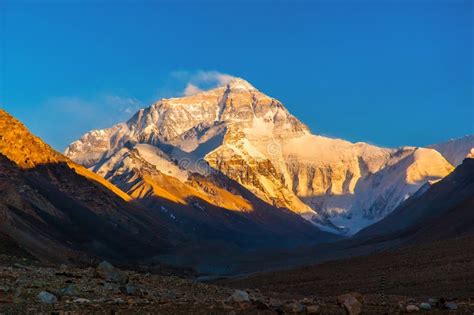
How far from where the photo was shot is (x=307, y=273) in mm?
94375

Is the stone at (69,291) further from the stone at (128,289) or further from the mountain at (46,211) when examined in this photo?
the mountain at (46,211)

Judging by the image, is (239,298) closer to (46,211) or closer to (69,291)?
(69,291)

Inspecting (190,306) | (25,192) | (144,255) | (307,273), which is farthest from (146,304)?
(144,255)

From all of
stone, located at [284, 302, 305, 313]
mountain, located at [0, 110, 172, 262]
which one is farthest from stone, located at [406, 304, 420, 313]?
mountain, located at [0, 110, 172, 262]

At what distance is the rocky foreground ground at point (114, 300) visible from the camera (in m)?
31.3

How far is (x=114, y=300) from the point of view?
33406 millimetres

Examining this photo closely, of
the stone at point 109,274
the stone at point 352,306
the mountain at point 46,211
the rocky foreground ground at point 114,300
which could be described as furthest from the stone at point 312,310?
the mountain at point 46,211

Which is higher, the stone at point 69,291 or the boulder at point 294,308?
the boulder at point 294,308

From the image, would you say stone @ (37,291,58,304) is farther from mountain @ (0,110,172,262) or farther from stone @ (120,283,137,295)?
mountain @ (0,110,172,262)

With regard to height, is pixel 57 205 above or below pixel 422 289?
above

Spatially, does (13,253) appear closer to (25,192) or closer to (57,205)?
(25,192)

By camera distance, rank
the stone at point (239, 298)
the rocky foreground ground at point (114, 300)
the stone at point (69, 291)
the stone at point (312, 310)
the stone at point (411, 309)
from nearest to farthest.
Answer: the rocky foreground ground at point (114, 300) → the stone at point (69, 291) → the stone at point (312, 310) → the stone at point (239, 298) → the stone at point (411, 309)

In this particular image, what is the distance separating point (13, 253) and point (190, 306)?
118ft

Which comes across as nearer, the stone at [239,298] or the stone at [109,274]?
the stone at [239,298]
